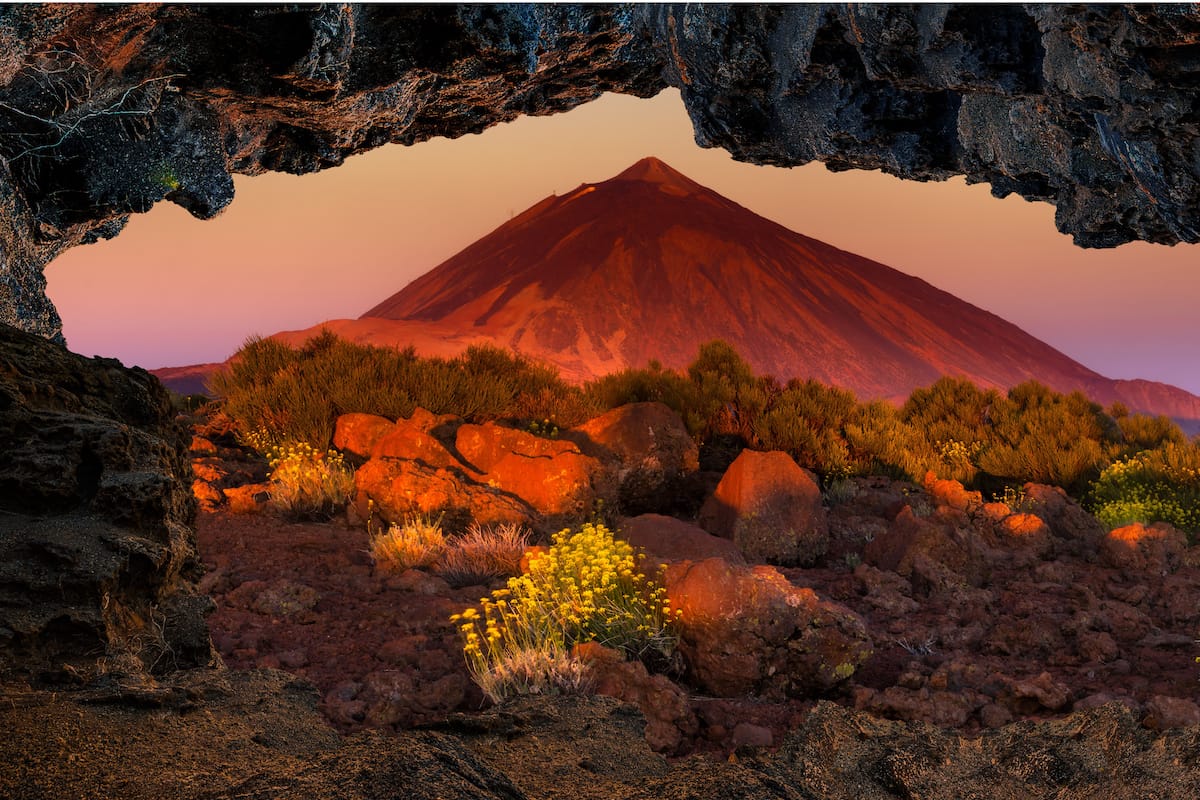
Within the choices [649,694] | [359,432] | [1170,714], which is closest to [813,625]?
[649,694]

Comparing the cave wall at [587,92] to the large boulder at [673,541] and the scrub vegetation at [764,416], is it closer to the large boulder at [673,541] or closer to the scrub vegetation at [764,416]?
the large boulder at [673,541]

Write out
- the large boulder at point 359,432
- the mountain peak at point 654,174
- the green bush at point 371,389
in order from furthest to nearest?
1. the mountain peak at point 654,174
2. the green bush at point 371,389
3. the large boulder at point 359,432

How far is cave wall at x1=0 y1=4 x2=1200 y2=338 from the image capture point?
2910 mm

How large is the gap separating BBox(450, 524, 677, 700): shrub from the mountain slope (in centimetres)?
3359

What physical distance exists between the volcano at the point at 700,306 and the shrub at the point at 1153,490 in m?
29.9

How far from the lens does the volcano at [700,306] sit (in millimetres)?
43906

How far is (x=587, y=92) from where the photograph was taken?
17.4 ft

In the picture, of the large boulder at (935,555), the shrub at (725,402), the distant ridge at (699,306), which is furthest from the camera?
the distant ridge at (699,306)

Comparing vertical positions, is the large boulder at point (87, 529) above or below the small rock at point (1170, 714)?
above

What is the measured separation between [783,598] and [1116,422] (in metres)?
10.0

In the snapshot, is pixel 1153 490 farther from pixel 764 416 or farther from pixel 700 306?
pixel 700 306

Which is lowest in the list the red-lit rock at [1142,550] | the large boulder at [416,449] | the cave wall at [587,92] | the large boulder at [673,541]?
the large boulder at [673,541]

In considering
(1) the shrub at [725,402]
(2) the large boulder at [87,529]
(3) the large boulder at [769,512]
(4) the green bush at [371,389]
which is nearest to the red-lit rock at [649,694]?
(2) the large boulder at [87,529]

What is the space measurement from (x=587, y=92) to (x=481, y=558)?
3.26 m
